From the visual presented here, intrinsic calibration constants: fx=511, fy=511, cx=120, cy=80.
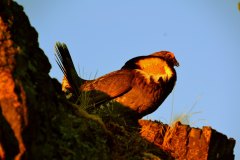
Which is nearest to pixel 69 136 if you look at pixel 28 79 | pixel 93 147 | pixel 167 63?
pixel 93 147

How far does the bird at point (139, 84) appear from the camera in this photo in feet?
27.2

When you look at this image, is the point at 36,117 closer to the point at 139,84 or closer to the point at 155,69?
the point at 139,84

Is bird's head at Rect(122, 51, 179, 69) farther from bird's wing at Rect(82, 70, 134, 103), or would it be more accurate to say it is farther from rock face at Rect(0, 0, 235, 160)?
rock face at Rect(0, 0, 235, 160)

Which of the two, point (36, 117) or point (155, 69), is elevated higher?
point (155, 69)

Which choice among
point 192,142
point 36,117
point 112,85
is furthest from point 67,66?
point 36,117

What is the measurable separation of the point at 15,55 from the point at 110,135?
5.17 ft

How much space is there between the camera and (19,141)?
3262 millimetres

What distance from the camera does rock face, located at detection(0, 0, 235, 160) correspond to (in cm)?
329

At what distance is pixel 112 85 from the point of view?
28.5ft

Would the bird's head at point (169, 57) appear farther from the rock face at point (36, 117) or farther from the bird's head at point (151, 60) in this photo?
the rock face at point (36, 117)

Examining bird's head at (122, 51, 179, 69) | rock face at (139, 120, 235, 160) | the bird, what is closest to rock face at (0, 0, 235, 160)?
rock face at (139, 120, 235, 160)

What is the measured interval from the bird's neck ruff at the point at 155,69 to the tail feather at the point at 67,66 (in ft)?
3.84

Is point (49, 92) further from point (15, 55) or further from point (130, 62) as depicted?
point (130, 62)

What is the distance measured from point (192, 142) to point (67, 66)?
4.08 meters
